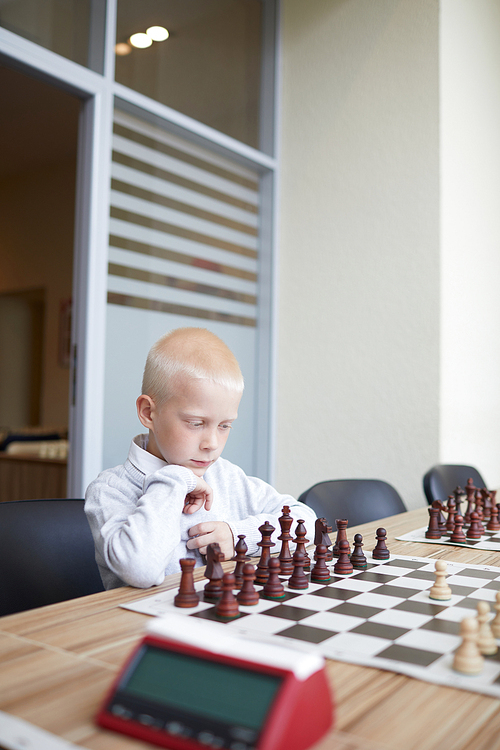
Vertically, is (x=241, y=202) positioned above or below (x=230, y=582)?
above

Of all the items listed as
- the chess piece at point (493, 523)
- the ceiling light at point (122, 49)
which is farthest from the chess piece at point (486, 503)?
the ceiling light at point (122, 49)

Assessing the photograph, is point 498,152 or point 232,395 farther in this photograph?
point 498,152

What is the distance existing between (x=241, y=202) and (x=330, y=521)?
2.18m

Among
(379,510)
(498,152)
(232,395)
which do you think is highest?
(498,152)

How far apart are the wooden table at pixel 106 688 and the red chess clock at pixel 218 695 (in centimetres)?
2

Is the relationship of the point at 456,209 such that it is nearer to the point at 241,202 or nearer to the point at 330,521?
the point at 241,202

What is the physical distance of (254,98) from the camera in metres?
3.59

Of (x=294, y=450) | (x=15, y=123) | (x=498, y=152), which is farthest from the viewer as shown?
(x=15, y=123)

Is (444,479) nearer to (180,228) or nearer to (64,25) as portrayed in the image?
Result: (180,228)

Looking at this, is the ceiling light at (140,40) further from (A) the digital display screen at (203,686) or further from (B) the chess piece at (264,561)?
(A) the digital display screen at (203,686)

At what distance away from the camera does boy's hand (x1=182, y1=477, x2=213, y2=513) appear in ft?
4.03

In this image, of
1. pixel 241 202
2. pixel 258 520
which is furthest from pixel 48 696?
pixel 241 202

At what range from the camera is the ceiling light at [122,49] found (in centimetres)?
274

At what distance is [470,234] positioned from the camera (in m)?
3.34
